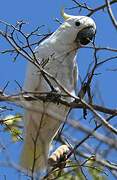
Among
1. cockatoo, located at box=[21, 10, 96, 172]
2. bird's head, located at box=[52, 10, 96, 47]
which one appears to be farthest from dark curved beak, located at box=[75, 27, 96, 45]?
cockatoo, located at box=[21, 10, 96, 172]

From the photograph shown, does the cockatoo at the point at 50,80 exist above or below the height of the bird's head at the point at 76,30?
below

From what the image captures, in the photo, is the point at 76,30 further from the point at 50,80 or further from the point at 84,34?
the point at 50,80

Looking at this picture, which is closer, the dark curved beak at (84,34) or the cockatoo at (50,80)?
the cockatoo at (50,80)

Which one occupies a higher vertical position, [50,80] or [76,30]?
[76,30]

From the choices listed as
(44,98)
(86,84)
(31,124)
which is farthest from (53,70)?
(86,84)

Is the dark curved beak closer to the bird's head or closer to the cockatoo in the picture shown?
the bird's head

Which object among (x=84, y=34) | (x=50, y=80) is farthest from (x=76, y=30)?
(x=50, y=80)

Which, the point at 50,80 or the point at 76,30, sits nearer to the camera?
the point at 50,80

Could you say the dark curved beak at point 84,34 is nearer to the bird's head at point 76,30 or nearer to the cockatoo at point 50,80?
the bird's head at point 76,30

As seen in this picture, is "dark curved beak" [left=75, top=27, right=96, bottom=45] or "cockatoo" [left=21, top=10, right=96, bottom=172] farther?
"dark curved beak" [left=75, top=27, right=96, bottom=45]

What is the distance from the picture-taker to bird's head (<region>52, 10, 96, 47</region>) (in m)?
4.29

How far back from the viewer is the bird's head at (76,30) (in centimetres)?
429

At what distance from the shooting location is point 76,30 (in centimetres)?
442

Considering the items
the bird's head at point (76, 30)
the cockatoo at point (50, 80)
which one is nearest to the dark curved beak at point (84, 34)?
the bird's head at point (76, 30)
